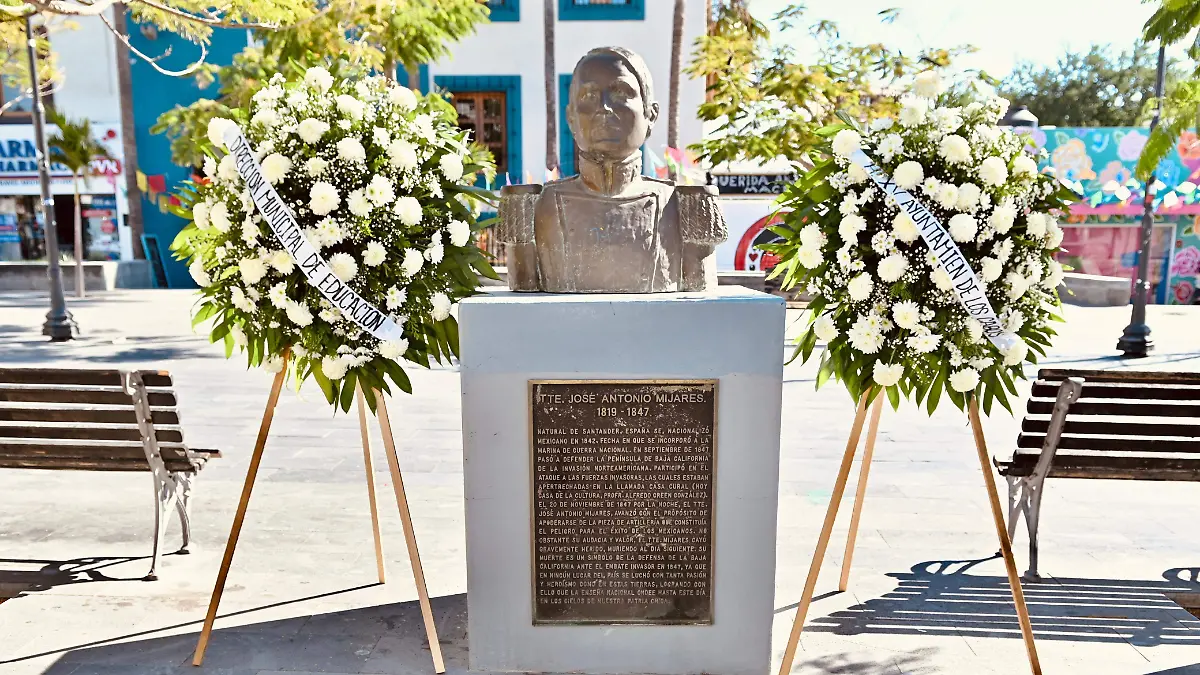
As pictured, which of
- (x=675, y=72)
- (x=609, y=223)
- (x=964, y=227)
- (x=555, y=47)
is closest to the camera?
(x=964, y=227)

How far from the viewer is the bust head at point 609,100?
3613mm

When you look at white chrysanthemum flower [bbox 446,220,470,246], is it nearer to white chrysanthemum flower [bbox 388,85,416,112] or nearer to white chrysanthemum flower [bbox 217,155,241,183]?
white chrysanthemum flower [bbox 388,85,416,112]

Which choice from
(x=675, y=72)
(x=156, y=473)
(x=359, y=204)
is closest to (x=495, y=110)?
(x=675, y=72)

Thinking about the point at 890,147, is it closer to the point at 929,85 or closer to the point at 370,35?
the point at 929,85

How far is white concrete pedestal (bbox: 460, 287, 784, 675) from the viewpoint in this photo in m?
3.27

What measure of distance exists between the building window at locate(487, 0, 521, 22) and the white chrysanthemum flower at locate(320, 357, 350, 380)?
17098mm

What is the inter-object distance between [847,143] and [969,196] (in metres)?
0.48

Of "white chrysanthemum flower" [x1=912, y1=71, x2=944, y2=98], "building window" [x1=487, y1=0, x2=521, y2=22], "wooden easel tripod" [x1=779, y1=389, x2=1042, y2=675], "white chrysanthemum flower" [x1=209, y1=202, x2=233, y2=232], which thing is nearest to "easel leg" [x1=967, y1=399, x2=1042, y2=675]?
"wooden easel tripod" [x1=779, y1=389, x2=1042, y2=675]

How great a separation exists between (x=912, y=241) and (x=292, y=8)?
25.2 ft

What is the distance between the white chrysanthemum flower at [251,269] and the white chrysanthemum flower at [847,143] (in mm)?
2241

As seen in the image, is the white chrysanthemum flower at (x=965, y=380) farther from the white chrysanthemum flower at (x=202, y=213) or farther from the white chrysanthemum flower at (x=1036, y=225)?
the white chrysanthemum flower at (x=202, y=213)

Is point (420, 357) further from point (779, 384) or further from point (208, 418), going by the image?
point (208, 418)

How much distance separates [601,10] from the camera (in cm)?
1877

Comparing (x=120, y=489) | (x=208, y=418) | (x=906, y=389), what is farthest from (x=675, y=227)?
(x=208, y=418)
